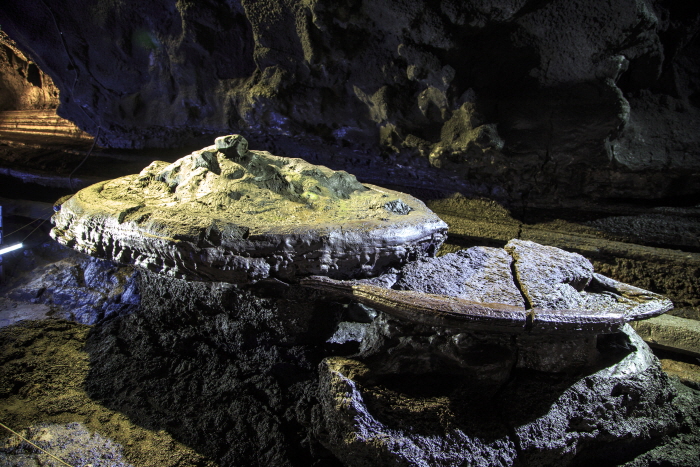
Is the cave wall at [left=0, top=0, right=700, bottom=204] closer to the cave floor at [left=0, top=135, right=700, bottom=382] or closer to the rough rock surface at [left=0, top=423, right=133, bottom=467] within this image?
the cave floor at [left=0, top=135, right=700, bottom=382]

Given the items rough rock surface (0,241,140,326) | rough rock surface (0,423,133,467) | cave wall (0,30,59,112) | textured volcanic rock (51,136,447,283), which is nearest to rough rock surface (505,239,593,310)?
textured volcanic rock (51,136,447,283)

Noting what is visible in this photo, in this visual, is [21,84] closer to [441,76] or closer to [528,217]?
[441,76]

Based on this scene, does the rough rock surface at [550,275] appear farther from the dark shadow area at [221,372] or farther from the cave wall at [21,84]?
the cave wall at [21,84]

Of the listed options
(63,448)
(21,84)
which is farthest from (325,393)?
(21,84)

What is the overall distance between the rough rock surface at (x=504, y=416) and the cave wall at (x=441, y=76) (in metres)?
1.39

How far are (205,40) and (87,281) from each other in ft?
6.62

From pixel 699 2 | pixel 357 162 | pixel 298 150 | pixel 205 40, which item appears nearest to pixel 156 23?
pixel 205 40

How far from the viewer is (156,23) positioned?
3102mm

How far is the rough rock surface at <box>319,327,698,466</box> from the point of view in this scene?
1164 millimetres

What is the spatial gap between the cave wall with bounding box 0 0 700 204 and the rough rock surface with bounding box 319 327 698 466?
139 cm

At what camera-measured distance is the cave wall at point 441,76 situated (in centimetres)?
206

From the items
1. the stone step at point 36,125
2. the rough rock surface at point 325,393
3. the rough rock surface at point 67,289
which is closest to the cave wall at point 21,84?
the stone step at point 36,125

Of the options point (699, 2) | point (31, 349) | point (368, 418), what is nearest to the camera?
point (368, 418)

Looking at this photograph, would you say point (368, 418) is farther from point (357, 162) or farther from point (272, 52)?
point (272, 52)
